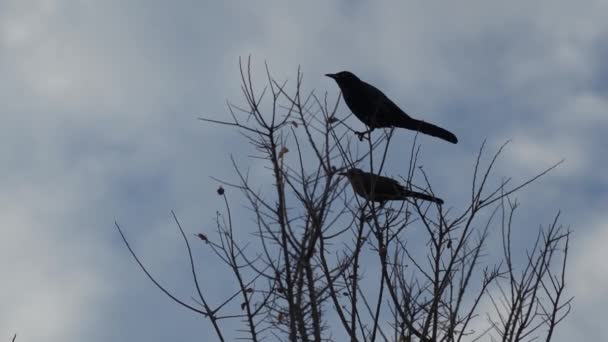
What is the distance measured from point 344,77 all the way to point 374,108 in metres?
0.59

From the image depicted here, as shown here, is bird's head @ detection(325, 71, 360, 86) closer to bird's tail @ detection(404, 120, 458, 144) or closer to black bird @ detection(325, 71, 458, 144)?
black bird @ detection(325, 71, 458, 144)

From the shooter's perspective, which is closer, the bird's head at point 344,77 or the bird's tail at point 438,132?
the bird's tail at point 438,132

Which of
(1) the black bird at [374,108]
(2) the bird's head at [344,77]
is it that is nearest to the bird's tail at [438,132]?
(1) the black bird at [374,108]

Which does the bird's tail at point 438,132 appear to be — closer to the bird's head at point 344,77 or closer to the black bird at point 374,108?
the black bird at point 374,108

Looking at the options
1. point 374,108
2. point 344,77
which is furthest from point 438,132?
point 344,77

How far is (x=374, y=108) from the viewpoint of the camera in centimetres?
922

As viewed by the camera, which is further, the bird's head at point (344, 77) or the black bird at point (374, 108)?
the bird's head at point (344, 77)

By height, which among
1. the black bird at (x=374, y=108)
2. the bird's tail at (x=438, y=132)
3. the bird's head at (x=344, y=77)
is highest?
the bird's head at (x=344, y=77)

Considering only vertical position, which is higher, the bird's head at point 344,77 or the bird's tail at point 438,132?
the bird's head at point 344,77

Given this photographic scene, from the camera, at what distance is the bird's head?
948 cm

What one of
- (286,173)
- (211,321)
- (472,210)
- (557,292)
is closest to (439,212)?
(472,210)

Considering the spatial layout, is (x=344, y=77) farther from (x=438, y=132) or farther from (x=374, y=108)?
(x=438, y=132)

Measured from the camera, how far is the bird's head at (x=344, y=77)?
31.1 feet

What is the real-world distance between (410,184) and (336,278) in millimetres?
1046
